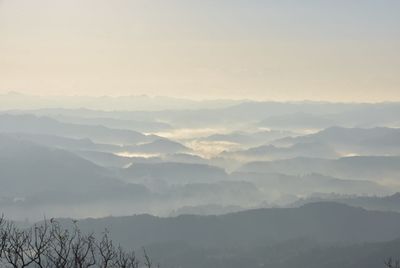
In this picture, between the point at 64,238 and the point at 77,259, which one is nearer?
the point at 77,259

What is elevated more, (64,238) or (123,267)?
(64,238)
